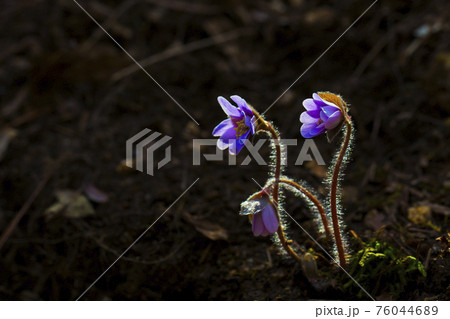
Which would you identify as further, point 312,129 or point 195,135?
point 195,135

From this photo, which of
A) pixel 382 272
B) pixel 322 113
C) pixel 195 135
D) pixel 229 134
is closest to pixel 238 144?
pixel 229 134

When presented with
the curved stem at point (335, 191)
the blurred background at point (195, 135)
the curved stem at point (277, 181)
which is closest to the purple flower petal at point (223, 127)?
the curved stem at point (277, 181)

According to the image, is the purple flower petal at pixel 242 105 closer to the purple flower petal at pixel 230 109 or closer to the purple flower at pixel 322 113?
the purple flower petal at pixel 230 109

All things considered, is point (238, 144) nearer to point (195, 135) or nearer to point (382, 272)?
point (382, 272)

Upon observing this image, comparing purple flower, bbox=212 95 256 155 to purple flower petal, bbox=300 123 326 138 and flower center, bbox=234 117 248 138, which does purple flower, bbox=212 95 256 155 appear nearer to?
flower center, bbox=234 117 248 138

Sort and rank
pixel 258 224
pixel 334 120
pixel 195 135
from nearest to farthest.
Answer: pixel 334 120
pixel 258 224
pixel 195 135

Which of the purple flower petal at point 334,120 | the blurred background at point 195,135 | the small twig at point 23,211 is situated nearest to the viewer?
the purple flower petal at point 334,120

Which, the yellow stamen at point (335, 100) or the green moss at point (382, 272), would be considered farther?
the green moss at point (382, 272)
